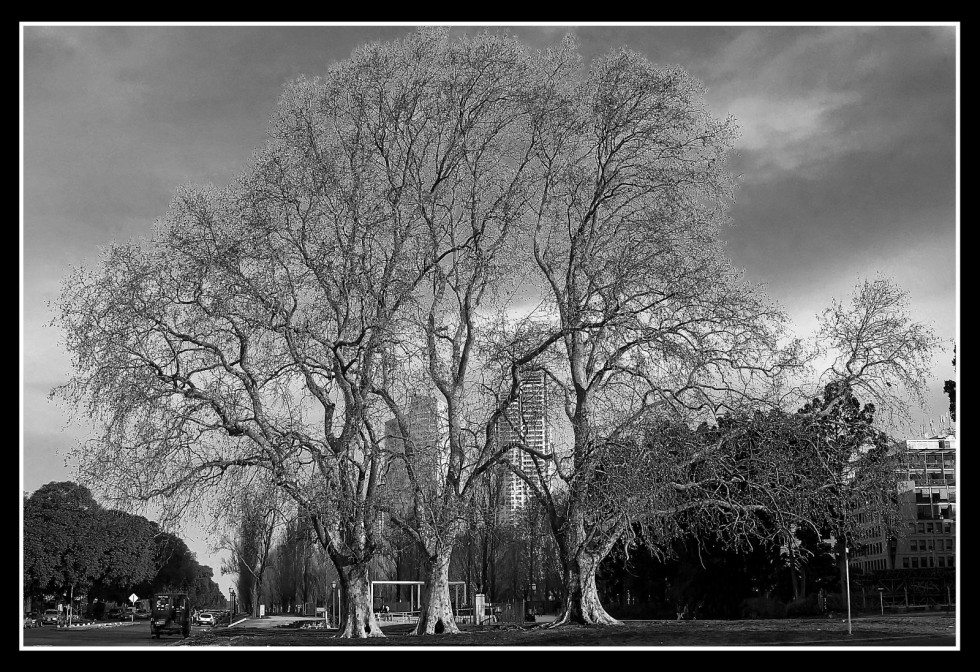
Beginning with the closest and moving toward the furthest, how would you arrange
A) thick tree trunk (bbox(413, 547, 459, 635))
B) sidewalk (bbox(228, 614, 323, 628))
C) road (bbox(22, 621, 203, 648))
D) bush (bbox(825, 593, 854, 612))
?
thick tree trunk (bbox(413, 547, 459, 635)), road (bbox(22, 621, 203, 648)), bush (bbox(825, 593, 854, 612)), sidewalk (bbox(228, 614, 323, 628))

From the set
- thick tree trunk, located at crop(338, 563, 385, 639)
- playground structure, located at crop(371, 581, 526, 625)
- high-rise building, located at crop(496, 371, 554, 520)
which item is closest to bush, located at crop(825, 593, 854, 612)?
playground structure, located at crop(371, 581, 526, 625)

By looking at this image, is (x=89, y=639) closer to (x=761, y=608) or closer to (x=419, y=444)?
(x=419, y=444)

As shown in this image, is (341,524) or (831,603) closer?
(341,524)

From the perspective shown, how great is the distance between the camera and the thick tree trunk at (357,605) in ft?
79.9

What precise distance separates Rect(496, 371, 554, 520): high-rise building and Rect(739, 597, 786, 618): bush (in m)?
17.6

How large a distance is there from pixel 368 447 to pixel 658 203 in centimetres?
972

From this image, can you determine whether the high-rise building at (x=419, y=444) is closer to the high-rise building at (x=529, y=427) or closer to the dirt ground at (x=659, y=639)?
the high-rise building at (x=529, y=427)

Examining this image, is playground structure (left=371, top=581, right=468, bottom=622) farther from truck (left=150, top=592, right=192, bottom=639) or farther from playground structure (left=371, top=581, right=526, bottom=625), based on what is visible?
truck (left=150, top=592, right=192, bottom=639)

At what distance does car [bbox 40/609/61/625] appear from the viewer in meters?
60.4

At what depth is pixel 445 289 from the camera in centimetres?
2658

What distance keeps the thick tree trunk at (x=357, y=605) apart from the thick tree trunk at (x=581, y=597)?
15.1 feet

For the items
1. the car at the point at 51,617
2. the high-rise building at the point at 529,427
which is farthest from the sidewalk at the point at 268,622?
the high-rise building at the point at 529,427
